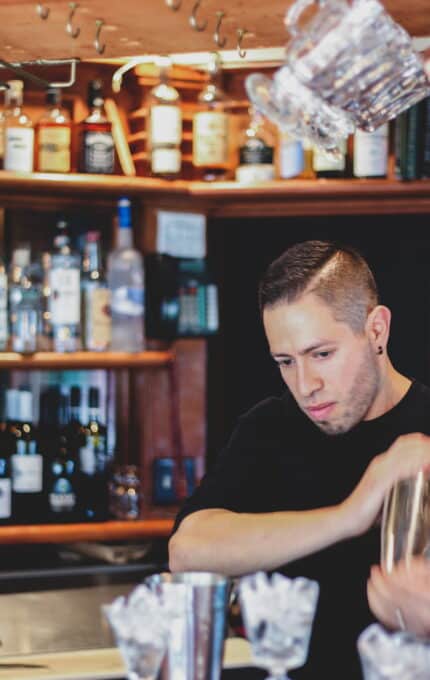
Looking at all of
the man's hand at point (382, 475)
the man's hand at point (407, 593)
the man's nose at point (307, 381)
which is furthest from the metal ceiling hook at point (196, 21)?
the man's hand at point (407, 593)

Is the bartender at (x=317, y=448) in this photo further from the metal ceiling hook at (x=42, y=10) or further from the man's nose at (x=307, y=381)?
the metal ceiling hook at (x=42, y=10)

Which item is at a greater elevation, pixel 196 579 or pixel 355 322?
pixel 355 322

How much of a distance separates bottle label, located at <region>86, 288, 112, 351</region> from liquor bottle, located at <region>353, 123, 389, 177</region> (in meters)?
0.83

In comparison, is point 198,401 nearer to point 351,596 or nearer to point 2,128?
point 2,128

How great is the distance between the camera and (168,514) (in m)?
3.37

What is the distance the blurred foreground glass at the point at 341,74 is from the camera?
133cm

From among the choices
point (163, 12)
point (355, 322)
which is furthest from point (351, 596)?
point (163, 12)

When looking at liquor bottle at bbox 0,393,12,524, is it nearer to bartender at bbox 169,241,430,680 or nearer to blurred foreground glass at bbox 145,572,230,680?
bartender at bbox 169,241,430,680

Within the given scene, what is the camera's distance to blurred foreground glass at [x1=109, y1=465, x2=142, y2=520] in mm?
3295

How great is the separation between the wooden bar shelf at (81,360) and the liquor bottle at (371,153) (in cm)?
78

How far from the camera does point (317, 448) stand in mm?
2076

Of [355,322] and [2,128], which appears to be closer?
[355,322]

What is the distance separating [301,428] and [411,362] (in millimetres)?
1413

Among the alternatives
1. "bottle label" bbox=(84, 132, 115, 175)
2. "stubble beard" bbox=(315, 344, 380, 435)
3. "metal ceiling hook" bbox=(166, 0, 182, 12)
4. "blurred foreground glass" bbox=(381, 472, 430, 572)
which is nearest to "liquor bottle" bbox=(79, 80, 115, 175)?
"bottle label" bbox=(84, 132, 115, 175)
